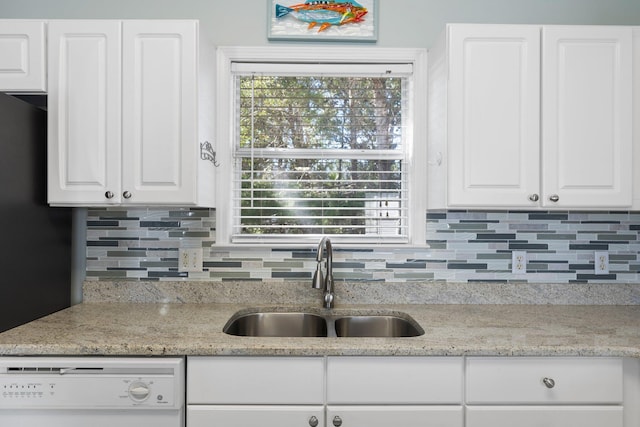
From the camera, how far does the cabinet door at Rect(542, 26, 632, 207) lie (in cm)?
170

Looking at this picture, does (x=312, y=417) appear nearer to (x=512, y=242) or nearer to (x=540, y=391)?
(x=540, y=391)

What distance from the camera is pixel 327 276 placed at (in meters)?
1.87

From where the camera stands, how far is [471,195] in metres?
1.70

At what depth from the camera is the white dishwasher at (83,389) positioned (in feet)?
4.38

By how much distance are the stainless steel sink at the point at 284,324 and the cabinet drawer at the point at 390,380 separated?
49cm

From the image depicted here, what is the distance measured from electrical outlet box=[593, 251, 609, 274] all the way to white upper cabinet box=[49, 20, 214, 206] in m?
1.91

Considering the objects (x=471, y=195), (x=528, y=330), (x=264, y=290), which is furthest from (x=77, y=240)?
(x=528, y=330)

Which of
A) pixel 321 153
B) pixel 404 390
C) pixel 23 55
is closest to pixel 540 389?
pixel 404 390

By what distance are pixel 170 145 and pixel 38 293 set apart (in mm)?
817

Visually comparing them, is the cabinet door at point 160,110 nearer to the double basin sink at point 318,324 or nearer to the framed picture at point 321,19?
the framed picture at point 321,19

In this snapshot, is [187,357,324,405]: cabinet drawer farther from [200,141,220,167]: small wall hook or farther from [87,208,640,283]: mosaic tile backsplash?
[200,141,220,167]: small wall hook

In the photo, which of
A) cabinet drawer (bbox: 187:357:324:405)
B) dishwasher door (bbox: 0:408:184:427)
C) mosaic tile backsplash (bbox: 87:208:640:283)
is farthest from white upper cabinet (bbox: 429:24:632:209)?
dishwasher door (bbox: 0:408:184:427)

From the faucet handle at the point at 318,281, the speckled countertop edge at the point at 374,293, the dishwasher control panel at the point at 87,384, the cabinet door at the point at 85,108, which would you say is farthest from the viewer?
the speckled countertop edge at the point at 374,293

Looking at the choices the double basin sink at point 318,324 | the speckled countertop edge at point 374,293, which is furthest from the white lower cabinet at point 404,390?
the speckled countertop edge at point 374,293
